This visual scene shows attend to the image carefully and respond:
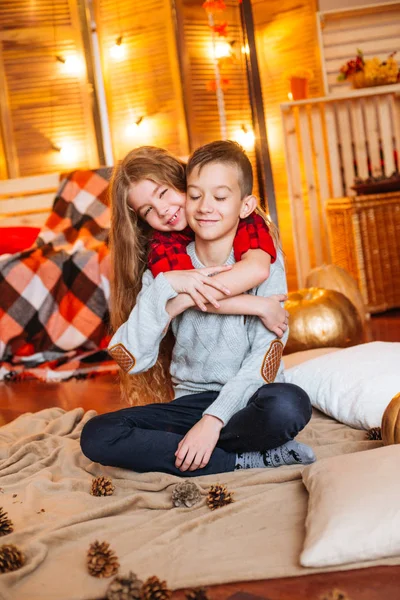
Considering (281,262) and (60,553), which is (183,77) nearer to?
(281,262)

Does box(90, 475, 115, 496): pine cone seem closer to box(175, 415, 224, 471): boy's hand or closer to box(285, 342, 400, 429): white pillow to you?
box(175, 415, 224, 471): boy's hand

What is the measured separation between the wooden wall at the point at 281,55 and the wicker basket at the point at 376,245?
1.05 m

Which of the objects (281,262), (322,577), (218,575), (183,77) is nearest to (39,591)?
(218,575)

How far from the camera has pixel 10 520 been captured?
1335 millimetres

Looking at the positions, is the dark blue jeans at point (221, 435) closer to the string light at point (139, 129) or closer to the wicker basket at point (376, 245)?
the wicker basket at point (376, 245)

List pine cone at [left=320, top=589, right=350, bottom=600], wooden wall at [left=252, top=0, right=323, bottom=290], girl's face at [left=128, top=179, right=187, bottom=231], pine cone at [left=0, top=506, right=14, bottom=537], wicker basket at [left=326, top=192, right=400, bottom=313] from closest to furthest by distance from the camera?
pine cone at [left=320, top=589, right=350, bottom=600] → pine cone at [left=0, top=506, right=14, bottom=537] → girl's face at [left=128, top=179, right=187, bottom=231] → wicker basket at [left=326, top=192, right=400, bottom=313] → wooden wall at [left=252, top=0, right=323, bottom=290]

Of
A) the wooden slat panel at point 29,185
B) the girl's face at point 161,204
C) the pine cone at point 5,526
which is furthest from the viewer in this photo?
the wooden slat panel at point 29,185

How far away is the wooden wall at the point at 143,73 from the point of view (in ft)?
16.4

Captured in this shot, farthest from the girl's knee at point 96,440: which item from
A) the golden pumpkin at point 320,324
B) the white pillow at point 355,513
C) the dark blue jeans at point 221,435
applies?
the golden pumpkin at point 320,324

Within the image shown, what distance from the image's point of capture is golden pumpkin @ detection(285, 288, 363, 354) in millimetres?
2721

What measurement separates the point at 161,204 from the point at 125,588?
88 centimetres

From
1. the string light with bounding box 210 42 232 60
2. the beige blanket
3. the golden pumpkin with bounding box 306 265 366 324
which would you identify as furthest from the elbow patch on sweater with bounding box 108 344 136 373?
the string light with bounding box 210 42 232 60

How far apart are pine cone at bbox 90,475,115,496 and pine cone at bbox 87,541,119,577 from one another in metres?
0.34

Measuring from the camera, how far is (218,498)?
4.38 feet
